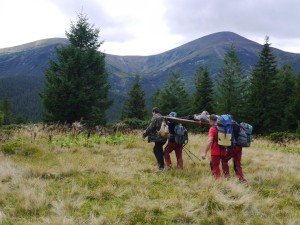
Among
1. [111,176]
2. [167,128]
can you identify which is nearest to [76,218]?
[111,176]

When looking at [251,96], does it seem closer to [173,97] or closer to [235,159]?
[173,97]

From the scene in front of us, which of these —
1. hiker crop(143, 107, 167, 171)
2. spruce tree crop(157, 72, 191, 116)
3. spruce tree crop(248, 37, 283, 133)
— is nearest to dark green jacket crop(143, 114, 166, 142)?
hiker crop(143, 107, 167, 171)

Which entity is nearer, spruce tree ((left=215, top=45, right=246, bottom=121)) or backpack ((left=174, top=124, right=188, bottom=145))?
backpack ((left=174, top=124, right=188, bottom=145))

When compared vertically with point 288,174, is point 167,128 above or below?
above

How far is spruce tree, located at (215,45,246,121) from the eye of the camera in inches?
1724

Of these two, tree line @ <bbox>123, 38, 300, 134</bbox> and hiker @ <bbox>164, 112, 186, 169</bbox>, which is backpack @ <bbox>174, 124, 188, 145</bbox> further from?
tree line @ <bbox>123, 38, 300, 134</bbox>

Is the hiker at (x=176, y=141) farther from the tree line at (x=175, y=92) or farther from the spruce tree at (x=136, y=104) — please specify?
the spruce tree at (x=136, y=104)

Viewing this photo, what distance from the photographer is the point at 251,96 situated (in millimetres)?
43406

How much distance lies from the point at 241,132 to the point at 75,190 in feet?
15.1

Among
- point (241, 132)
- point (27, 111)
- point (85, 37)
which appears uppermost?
point (85, 37)

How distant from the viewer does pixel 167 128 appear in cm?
1068

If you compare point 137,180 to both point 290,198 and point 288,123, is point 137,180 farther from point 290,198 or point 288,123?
point 288,123

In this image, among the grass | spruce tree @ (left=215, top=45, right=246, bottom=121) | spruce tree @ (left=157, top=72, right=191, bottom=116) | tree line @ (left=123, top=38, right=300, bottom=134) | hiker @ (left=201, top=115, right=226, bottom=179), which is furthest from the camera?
spruce tree @ (left=157, top=72, right=191, bottom=116)

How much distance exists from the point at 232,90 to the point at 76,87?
2283 centimetres
